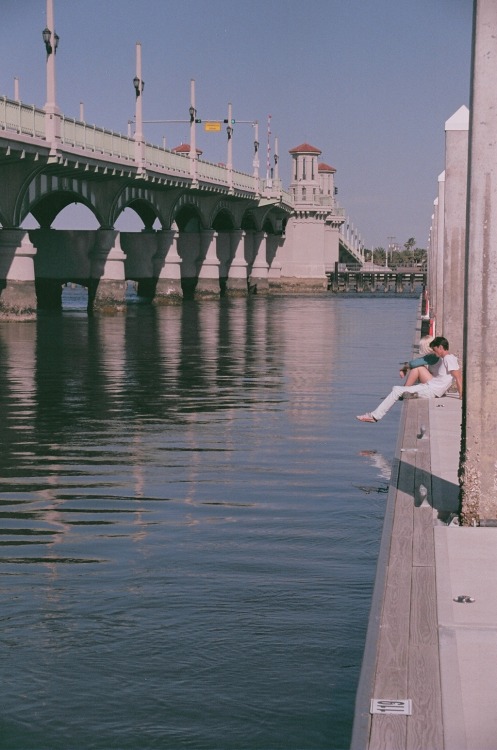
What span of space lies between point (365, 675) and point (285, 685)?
1069mm

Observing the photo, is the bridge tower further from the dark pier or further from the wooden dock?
the wooden dock

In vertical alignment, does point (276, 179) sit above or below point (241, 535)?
above

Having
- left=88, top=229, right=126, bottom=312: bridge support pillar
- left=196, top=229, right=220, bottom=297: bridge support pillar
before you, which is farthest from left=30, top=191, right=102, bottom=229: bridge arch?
left=196, top=229, right=220, bottom=297: bridge support pillar

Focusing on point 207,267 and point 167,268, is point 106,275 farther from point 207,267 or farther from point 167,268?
point 207,267

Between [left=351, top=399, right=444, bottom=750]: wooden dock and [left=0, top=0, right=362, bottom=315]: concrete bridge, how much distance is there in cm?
4193

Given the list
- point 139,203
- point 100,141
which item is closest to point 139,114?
point 100,141

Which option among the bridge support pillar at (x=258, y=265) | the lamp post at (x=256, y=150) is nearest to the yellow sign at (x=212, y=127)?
the lamp post at (x=256, y=150)

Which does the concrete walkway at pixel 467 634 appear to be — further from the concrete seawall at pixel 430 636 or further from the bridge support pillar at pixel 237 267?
the bridge support pillar at pixel 237 267

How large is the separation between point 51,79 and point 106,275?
1916 cm

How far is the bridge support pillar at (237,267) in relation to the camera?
380 ft

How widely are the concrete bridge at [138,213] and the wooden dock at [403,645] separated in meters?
41.9

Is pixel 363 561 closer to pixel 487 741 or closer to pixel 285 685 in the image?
pixel 285 685

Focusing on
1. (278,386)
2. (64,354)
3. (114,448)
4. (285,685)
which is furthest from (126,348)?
(285,685)

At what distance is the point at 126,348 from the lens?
42.3 metres
